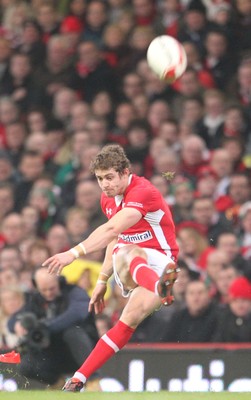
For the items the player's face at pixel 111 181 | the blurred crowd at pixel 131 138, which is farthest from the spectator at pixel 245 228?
the player's face at pixel 111 181

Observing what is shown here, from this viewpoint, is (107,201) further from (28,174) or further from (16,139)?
(16,139)

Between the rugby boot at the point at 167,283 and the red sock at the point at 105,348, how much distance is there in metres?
0.37

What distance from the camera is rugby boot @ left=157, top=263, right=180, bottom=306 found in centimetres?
845

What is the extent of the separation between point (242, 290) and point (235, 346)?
36.0 inches

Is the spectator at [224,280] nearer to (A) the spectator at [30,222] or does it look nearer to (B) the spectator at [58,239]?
(B) the spectator at [58,239]

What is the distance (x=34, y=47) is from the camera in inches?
596

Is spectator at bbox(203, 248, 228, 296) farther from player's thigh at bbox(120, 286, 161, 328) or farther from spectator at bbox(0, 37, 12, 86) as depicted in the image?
spectator at bbox(0, 37, 12, 86)

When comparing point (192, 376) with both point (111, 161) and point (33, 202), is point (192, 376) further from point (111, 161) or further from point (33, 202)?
point (33, 202)

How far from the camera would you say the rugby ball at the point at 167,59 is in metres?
10.4

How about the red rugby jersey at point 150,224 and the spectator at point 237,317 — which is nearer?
the red rugby jersey at point 150,224

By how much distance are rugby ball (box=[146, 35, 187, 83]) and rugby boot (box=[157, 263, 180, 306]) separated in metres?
2.39

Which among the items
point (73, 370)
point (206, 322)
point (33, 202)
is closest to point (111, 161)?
point (73, 370)

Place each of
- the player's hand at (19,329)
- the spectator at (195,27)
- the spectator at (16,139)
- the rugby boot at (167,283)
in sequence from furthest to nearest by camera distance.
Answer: the spectator at (16,139) → the spectator at (195,27) → the player's hand at (19,329) → the rugby boot at (167,283)

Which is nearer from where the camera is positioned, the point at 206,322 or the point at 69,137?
the point at 206,322
